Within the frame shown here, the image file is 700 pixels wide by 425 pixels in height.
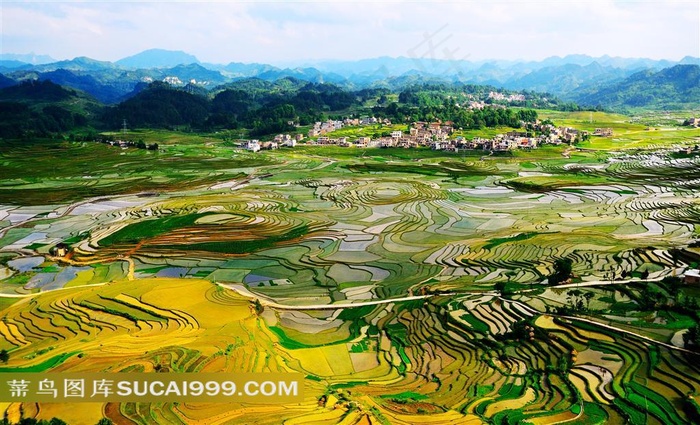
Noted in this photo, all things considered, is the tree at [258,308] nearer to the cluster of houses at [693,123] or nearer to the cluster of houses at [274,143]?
the cluster of houses at [274,143]

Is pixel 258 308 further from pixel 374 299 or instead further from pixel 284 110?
pixel 284 110

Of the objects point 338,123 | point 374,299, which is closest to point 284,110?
point 338,123

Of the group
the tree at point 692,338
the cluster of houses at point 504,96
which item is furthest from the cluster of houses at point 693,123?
the tree at point 692,338

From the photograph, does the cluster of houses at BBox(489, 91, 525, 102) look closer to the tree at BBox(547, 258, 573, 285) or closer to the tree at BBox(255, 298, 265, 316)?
the tree at BBox(547, 258, 573, 285)

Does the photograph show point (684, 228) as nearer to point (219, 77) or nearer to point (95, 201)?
point (95, 201)

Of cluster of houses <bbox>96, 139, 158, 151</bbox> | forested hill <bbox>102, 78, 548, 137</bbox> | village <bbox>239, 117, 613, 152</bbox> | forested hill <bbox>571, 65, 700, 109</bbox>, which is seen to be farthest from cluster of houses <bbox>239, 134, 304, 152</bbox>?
forested hill <bbox>571, 65, 700, 109</bbox>
